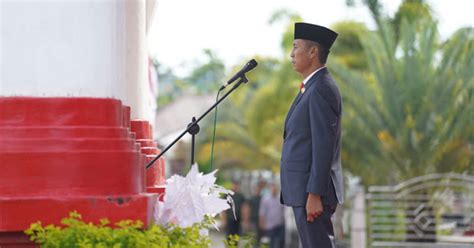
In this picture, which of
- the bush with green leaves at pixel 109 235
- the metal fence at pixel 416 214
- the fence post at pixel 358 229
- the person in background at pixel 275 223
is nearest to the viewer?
the bush with green leaves at pixel 109 235

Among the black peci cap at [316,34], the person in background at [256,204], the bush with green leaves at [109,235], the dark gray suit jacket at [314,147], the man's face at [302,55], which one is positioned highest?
the black peci cap at [316,34]

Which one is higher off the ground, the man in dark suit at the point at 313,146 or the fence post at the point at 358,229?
the man in dark suit at the point at 313,146

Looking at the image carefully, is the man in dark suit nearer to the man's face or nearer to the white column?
the man's face

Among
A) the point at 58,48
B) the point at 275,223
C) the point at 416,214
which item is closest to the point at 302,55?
the point at 58,48

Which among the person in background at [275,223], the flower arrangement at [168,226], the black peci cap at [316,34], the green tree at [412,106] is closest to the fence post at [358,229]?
the person in background at [275,223]

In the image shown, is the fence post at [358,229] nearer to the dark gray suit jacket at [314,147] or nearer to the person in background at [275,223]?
the person in background at [275,223]

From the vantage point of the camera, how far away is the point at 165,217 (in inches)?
277

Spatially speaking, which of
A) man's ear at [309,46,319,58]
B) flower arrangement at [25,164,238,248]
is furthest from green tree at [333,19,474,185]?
flower arrangement at [25,164,238,248]

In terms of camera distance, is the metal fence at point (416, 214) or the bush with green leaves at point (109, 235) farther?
the metal fence at point (416, 214)

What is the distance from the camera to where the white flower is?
701cm

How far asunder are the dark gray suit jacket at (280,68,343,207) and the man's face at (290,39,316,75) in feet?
0.29

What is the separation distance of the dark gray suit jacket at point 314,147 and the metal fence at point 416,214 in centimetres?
1431

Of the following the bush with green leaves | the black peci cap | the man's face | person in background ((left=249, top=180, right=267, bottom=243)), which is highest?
the black peci cap

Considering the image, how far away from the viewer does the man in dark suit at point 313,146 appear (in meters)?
7.45
